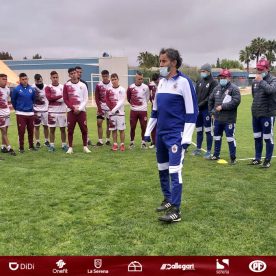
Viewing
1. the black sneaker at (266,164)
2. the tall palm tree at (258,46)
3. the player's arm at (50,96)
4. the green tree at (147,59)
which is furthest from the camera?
the tall palm tree at (258,46)

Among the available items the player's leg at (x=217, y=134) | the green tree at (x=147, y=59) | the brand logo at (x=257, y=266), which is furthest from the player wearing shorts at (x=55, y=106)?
the green tree at (x=147, y=59)

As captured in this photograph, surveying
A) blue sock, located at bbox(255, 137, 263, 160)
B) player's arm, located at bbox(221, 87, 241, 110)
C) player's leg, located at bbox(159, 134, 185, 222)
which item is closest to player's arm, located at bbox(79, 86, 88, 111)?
player's arm, located at bbox(221, 87, 241, 110)

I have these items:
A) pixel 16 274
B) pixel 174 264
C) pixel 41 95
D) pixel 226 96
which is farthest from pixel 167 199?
pixel 41 95

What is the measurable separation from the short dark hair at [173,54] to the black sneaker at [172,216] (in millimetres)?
1806

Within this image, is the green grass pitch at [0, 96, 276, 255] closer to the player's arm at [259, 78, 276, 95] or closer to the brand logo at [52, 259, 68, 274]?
the brand logo at [52, 259, 68, 274]

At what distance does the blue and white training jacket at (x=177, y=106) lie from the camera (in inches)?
193

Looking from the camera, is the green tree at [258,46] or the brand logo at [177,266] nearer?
the brand logo at [177,266]

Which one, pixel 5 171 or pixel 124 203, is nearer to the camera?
pixel 124 203

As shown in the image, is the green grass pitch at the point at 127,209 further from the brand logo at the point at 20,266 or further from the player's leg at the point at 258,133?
A: the brand logo at the point at 20,266

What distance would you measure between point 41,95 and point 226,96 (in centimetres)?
519

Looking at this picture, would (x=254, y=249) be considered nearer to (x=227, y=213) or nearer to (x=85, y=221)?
(x=227, y=213)

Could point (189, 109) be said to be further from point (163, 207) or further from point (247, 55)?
point (247, 55)

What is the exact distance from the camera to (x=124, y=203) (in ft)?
18.9

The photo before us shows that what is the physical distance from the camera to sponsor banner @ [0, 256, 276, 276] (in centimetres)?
308
